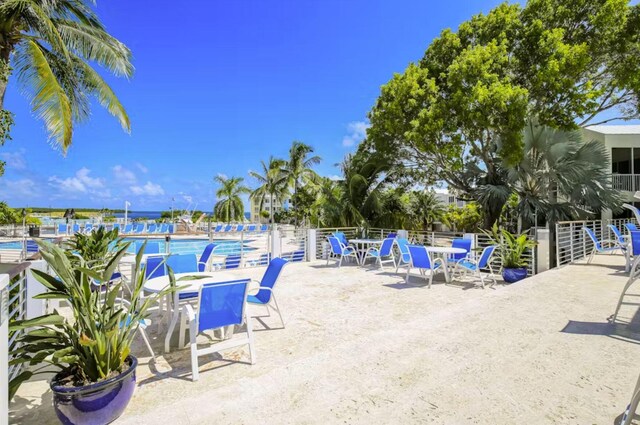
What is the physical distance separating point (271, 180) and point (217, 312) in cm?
2343

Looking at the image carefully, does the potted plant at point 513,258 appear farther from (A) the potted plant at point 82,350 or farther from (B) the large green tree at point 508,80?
(A) the potted plant at point 82,350

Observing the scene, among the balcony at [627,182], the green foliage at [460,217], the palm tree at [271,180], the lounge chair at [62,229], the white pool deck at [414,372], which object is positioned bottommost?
the white pool deck at [414,372]

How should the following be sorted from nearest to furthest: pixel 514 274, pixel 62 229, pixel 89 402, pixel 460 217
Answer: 1. pixel 89 402
2. pixel 514 274
3. pixel 460 217
4. pixel 62 229

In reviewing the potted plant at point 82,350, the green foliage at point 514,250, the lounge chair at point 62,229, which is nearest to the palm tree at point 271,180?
the lounge chair at point 62,229

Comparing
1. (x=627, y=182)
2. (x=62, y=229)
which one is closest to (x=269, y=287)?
(x=627, y=182)

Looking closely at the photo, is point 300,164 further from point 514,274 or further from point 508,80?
point 514,274

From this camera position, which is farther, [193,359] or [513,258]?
[513,258]

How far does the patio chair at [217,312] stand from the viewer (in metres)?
3.00

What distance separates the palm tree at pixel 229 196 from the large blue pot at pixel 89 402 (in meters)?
32.4

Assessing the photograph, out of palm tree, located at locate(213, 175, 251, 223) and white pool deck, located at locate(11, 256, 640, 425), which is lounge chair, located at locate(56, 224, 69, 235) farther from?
white pool deck, located at locate(11, 256, 640, 425)

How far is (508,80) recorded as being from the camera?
9336 millimetres

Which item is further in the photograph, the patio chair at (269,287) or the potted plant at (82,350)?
the patio chair at (269,287)

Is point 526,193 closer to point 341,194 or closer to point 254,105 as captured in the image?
point 341,194

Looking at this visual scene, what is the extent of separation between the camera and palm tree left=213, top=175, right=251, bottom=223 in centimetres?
3447
